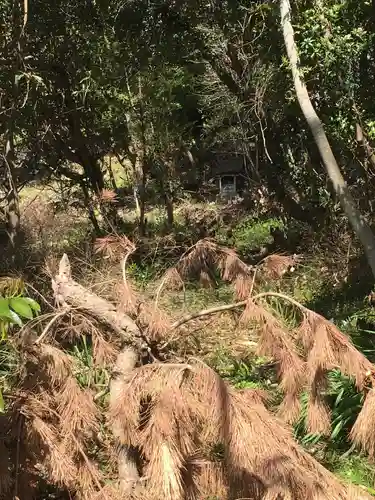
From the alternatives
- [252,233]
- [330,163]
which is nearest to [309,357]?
[330,163]

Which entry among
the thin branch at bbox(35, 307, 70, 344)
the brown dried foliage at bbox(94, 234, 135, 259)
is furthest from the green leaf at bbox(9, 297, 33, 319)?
the brown dried foliage at bbox(94, 234, 135, 259)

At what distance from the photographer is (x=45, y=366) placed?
10.7 feet

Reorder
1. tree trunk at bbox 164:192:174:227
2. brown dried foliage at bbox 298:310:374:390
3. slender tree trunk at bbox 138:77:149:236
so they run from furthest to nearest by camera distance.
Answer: tree trunk at bbox 164:192:174:227
slender tree trunk at bbox 138:77:149:236
brown dried foliage at bbox 298:310:374:390

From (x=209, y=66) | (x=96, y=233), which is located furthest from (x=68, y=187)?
(x=209, y=66)

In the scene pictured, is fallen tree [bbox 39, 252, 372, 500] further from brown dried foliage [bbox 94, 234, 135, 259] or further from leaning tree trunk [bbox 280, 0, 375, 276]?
leaning tree trunk [bbox 280, 0, 375, 276]

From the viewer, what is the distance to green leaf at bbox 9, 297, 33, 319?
74.8 inches

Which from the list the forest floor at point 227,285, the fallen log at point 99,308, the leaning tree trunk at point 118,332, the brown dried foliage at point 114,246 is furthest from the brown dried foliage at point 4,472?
the brown dried foliage at point 114,246

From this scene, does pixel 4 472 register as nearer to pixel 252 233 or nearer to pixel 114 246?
pixel 114 246

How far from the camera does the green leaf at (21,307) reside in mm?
1900

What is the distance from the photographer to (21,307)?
1913 millimetres

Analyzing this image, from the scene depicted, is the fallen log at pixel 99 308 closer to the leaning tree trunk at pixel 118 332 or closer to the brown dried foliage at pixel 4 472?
the leaning tree trunk at pixel 118 332

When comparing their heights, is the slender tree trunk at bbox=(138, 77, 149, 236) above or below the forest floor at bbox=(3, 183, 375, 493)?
above

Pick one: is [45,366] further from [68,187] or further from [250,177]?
[250,177]

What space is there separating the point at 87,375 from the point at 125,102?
225 inches
